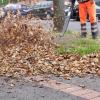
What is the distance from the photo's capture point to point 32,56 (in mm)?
8992

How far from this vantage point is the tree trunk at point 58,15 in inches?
504

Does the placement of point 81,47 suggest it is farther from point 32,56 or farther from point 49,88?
point 49,88

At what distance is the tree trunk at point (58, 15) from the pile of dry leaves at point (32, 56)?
216 cm

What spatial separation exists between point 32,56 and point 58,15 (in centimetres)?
436

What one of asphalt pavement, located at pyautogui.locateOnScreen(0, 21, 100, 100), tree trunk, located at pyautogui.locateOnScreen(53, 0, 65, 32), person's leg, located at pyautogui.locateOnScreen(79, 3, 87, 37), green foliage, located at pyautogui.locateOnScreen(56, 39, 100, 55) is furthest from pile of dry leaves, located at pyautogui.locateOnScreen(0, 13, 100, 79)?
tree trunk, located at pyautogui.locateOnScreen(53, 0, 65, 32)

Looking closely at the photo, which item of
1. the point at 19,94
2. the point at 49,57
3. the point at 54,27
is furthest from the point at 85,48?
the point at 19,94

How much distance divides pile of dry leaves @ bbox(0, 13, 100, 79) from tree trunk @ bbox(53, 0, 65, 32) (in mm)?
2160

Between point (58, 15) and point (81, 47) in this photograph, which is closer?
point (81, 47)

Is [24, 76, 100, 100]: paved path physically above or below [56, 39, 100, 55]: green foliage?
below

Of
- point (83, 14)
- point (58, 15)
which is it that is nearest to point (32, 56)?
point (83, 14)

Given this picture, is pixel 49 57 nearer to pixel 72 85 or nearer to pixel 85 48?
pixel 85 48

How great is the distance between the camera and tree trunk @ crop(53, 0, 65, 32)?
12.8 m

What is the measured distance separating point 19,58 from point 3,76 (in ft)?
4.69

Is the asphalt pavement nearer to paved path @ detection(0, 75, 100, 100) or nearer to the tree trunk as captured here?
paved path @ detection(0, 75, 100, 100)
